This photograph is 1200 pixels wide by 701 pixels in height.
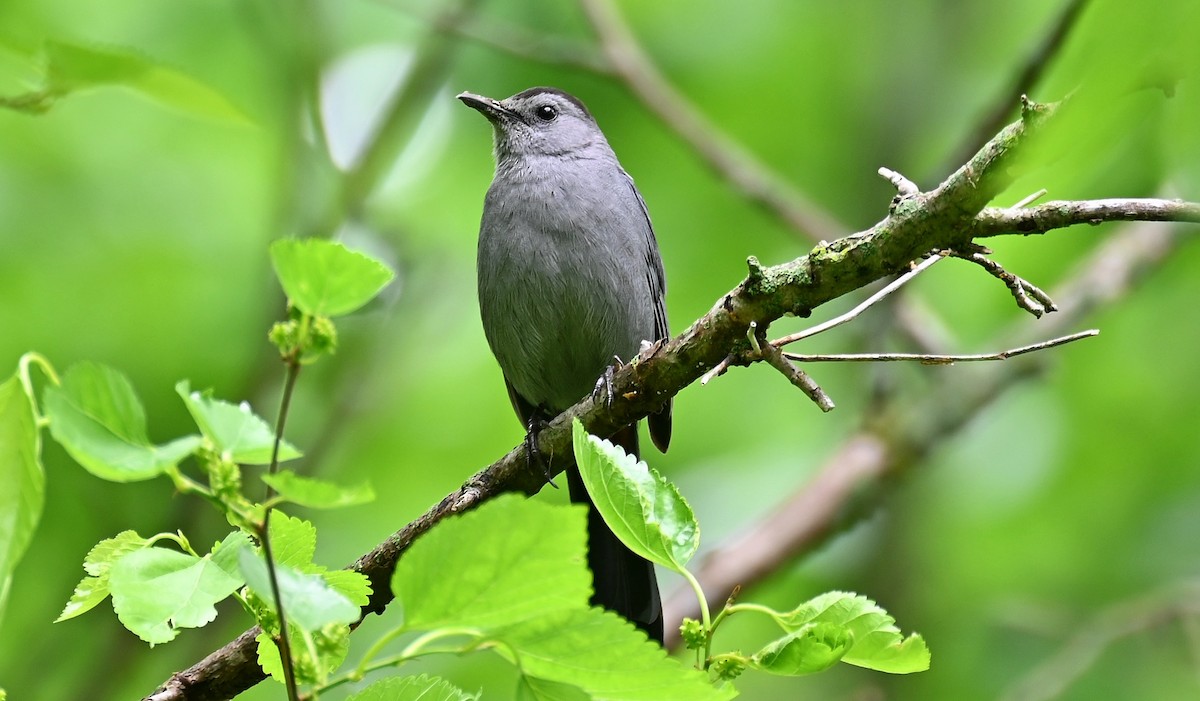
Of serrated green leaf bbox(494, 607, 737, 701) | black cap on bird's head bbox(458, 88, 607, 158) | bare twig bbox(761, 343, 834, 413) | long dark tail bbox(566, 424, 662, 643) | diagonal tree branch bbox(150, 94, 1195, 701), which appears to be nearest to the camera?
serrated green leaf bbox(494, 607, 737, 701)

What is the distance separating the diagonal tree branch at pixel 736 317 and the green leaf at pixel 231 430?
4.25 ft

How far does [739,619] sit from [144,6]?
529 cm

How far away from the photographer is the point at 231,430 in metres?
1.63

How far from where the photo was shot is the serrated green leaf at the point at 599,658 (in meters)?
1.71

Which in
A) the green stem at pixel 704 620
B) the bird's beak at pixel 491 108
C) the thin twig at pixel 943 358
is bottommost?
the green stem at pixel 704 620

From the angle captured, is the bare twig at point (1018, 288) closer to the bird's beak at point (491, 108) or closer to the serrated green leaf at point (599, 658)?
the serrated green leaf at point (599, 658)

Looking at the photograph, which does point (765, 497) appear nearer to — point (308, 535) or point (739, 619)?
point (739, 619)

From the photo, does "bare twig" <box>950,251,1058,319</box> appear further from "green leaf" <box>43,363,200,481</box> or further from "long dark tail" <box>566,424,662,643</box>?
"long dark tail" <box>566,424,662,643</box>

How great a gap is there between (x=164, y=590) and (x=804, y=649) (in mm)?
1103

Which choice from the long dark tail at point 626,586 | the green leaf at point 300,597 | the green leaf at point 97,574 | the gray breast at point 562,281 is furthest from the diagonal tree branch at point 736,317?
the gray breast at point 562,281

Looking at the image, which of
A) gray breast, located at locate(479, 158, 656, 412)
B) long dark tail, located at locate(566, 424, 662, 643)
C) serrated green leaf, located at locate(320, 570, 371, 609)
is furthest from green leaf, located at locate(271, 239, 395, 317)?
gray breast, located at locate(479, 158, 656, 412)

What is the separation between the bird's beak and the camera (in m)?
6.29

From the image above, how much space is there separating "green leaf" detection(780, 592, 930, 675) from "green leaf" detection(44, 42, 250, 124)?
1367mm

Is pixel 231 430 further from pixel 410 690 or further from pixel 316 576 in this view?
pixel 410 690
